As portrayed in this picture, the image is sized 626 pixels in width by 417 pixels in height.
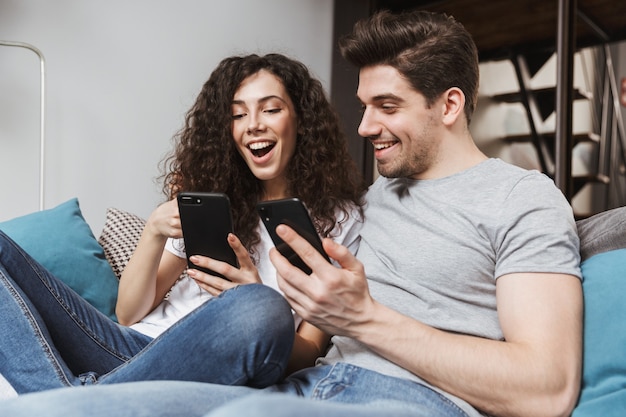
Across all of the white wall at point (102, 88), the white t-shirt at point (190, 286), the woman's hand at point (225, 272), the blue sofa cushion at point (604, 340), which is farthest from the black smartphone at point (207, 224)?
the white wall at point (102, 88)

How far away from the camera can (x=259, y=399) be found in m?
0.63

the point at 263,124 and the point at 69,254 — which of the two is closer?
the point at 263,124

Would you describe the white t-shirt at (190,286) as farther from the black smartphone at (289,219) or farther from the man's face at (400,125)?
the black smartphone at (289,219)

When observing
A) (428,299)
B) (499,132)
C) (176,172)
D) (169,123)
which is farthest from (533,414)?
(499,132)

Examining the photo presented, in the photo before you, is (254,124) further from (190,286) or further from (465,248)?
(465,248)

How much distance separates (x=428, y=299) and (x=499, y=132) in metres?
2.29

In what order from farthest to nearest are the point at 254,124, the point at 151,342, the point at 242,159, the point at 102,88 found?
the point at 102,88
the point at 242,159
the point at 254,124
the point at 151,342

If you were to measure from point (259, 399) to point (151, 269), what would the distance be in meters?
0.91

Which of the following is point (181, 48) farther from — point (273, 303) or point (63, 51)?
point (273, 303)

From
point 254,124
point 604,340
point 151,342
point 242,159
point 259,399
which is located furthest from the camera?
point 242,159

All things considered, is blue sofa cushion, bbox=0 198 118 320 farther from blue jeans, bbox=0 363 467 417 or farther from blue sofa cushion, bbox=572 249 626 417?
blue sofa cushion, bbox=572 249 626 417

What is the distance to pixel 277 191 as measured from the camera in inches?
66.3

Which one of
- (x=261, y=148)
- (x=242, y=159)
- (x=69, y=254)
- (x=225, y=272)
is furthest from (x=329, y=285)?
(x=69, y=254)

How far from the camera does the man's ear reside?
1324 millimetres
